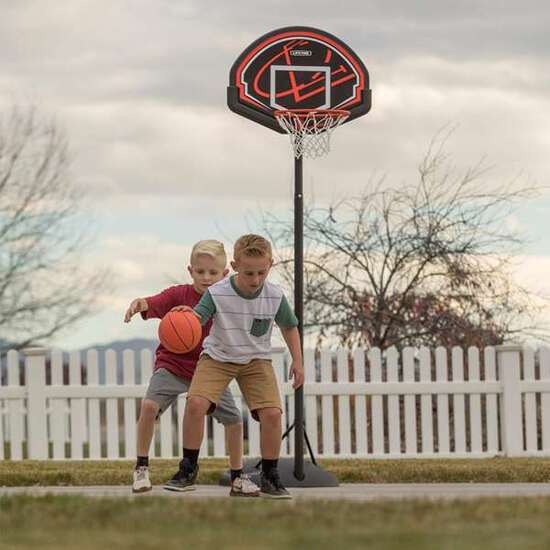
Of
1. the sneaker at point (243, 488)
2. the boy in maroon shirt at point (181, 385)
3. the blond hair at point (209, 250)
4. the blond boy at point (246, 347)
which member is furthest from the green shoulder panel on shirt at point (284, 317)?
the sneaker at point (243, 488)

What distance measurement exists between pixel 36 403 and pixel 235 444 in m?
8.53

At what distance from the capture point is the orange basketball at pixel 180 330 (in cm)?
955

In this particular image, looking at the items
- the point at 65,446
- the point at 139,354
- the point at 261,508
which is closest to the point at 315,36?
the point at 261,508

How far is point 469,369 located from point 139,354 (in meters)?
4.33

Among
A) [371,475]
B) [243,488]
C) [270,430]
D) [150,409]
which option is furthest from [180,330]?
[371,475]

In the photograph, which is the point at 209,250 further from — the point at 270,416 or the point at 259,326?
the point at 270,416

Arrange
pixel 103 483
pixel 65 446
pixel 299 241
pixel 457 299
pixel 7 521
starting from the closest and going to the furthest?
pixel 7 521
pixel 299 241
pixel 103 483
pixel 65 446
pixel 457 299

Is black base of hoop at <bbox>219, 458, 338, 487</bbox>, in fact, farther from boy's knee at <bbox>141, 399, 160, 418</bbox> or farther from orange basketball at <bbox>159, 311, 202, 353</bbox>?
orange basketball at <bbox>159, 311, 202, 353</bbox>

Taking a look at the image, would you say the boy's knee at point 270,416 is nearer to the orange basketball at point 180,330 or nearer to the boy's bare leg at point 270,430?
the boy's bare leg at point 270,430

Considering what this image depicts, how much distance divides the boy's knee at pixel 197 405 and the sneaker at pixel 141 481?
0.76 metres

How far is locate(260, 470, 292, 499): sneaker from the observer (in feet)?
32.0

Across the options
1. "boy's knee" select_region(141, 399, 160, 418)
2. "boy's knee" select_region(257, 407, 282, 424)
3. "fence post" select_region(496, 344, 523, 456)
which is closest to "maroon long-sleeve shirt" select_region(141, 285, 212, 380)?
"boy's knee" select_region(141, 399, 160, 418)

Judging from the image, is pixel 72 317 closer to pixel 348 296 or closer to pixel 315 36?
pixel 348 296

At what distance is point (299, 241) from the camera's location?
11.1 meters
